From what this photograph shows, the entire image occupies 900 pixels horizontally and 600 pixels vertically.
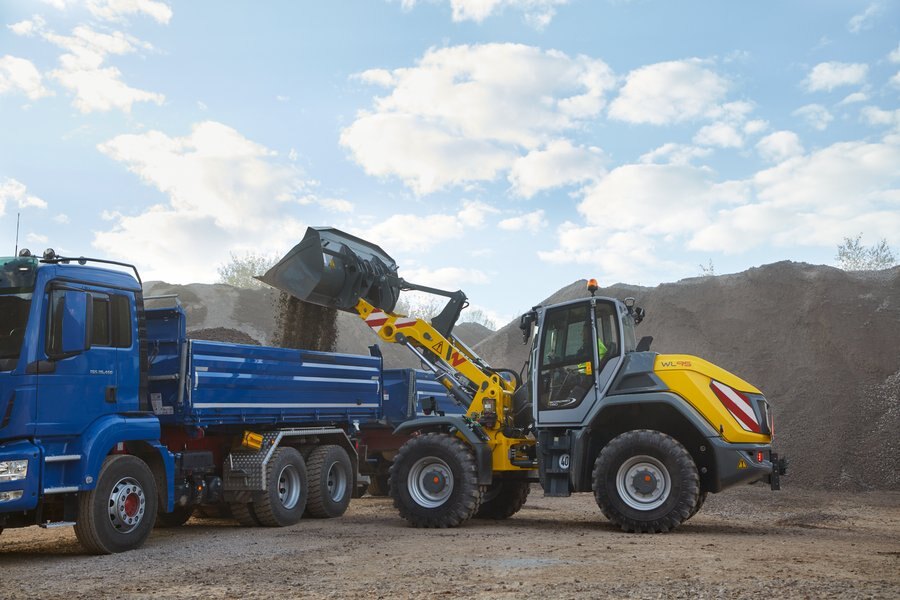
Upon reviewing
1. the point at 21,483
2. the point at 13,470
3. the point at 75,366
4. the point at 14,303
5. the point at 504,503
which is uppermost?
the point at 14,303

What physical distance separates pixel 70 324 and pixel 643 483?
6923 millimetres

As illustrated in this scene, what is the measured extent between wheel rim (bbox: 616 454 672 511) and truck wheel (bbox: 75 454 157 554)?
18.6ft

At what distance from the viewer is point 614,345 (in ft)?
39.7

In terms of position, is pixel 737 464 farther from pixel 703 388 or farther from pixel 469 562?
pixel 469 562

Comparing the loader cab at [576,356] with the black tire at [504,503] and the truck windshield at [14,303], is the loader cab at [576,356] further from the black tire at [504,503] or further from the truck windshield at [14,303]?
the truck windshield at [14,303]

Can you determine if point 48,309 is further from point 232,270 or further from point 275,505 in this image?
point 232,270

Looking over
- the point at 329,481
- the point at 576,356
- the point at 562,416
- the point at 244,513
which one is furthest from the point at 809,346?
the point at 244,513

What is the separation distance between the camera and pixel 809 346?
27094mm

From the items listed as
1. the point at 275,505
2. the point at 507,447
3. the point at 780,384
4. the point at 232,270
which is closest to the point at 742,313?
the point at 780,384

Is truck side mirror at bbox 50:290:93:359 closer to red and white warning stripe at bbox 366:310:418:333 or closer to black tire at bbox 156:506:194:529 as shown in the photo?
black tire at bbox 156:506:194:529

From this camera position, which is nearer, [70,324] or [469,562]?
[469,562]

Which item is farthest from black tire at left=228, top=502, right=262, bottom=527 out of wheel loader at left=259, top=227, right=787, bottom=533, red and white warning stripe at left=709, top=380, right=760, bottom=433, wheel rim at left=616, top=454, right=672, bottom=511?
red and white warning stripe at left=709, top=380, right=760, bottom=433

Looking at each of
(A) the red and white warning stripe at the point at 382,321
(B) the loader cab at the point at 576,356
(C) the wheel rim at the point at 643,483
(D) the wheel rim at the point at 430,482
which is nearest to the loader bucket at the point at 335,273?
(A) the red and white warning stripe at the point at 382,321

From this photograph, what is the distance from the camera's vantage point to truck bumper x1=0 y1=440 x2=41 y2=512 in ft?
28.8
